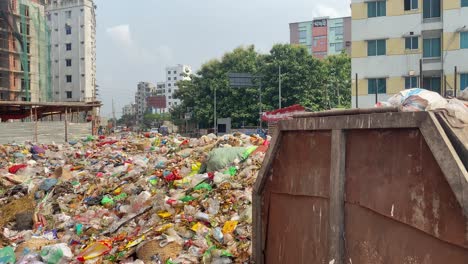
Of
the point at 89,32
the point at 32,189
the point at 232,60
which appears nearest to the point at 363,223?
the point at 32,189

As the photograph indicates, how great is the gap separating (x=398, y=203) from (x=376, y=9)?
22145 mm

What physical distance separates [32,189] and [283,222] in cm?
663

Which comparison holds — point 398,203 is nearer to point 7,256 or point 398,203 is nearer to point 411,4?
point 7,256

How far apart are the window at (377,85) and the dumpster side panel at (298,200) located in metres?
20.4

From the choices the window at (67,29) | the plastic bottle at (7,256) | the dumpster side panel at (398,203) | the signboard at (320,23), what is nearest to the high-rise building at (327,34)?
the signboard at (320,23)

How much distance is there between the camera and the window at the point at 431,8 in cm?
2109

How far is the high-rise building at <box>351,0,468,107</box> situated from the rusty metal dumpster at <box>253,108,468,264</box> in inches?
768

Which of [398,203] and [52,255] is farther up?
[398,203]

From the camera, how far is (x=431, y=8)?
2116 centimetres

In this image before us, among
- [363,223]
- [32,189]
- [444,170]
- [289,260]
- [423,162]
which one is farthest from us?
[32,189]

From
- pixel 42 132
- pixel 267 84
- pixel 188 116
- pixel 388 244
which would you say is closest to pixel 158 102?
pixel 188 116

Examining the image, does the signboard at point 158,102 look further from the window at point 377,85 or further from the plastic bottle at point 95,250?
the plastic bottle at point 95,250

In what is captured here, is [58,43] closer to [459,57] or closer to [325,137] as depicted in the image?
[459,57]

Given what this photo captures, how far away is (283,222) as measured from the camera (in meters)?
2.84
